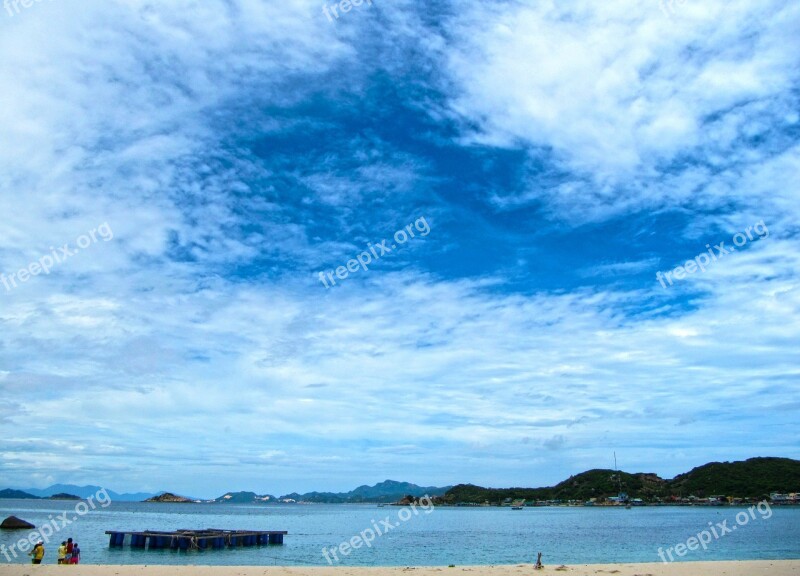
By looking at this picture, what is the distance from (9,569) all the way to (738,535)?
248ft

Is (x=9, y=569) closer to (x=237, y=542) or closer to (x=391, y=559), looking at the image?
(x=391, y=559)

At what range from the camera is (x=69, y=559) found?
107 feet

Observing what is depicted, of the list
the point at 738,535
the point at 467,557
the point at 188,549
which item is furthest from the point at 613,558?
the point at 188,549

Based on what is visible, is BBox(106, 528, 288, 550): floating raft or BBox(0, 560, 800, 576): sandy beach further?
BBox(106, 528, 288, 550): floating raft

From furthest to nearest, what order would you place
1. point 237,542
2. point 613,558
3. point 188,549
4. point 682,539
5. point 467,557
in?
point 682,539
point 237,542
point 188,549
point 467,557
point 613,558

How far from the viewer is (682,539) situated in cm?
6969

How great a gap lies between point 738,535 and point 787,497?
157 m

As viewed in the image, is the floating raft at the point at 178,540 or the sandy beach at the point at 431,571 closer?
the sandy beach at the point at 431,571

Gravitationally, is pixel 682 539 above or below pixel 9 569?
below

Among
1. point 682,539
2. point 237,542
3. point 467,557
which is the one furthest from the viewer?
point 682,539

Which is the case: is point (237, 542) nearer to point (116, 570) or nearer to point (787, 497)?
point (116, 570)

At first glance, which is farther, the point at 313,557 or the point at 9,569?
the point at 313,557

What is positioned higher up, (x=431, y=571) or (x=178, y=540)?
(x=431, y=571)

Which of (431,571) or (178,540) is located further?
(178,540)
